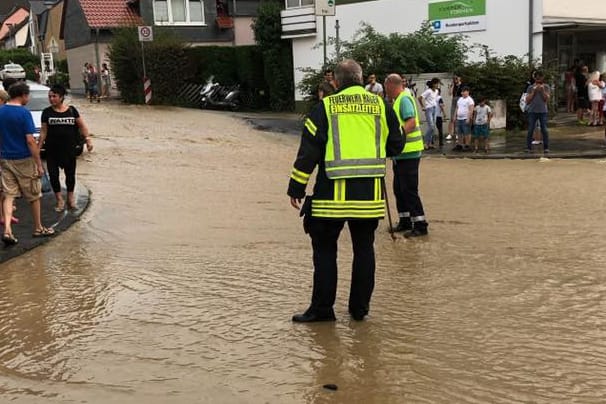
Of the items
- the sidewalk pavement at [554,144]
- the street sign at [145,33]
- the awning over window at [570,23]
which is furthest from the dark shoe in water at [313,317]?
the street sign at [145,33]

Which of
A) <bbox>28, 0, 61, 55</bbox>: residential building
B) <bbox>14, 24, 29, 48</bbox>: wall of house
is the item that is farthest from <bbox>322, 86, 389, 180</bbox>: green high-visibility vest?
<bbox>14, 24, 29, 48</bbox>: wall of house

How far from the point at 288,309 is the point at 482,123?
11015mm

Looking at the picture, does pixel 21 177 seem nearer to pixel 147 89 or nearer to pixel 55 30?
pixel 147 89

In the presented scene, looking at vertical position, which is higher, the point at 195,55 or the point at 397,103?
the point at 195,55

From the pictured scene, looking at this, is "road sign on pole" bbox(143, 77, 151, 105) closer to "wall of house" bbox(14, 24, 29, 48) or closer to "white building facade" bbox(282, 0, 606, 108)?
"white building facade" bbox(282, 0, 606, 108)

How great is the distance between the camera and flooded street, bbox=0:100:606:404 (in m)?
3.94

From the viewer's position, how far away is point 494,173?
41.4 feet

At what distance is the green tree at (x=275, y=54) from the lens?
2870cm

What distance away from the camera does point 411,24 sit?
24.2 metres

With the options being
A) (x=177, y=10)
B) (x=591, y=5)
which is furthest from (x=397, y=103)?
(x=177, y=10)

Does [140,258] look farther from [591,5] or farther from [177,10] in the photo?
[177,10]

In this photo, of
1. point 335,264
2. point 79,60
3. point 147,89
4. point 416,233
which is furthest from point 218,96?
point 335,264

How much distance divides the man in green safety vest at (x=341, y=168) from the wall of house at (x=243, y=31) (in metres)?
34.0

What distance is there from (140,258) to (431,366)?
366 centimetres
